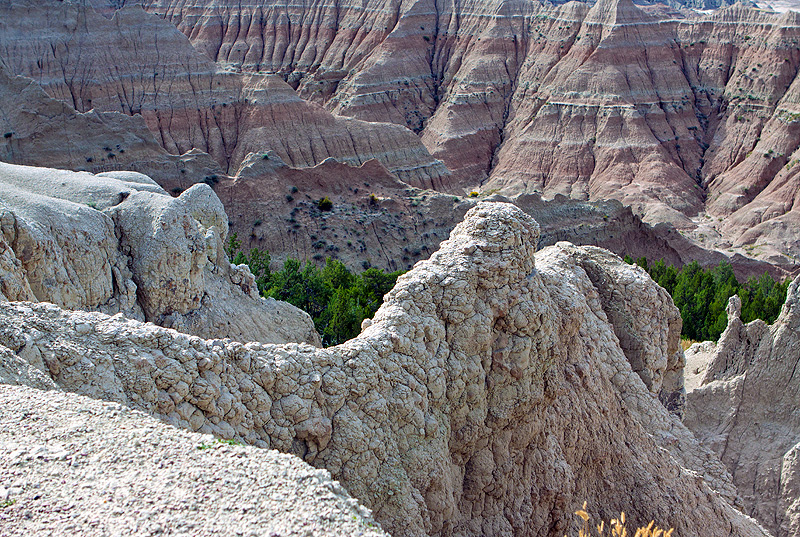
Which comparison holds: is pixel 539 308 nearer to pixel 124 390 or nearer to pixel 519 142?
pixel 124 390

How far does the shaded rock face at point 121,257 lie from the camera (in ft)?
46.3

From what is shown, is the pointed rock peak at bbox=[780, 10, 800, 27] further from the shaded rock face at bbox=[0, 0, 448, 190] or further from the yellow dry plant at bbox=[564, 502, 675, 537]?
the yellow dry plant at bbox=[564, 502, 675, 537]

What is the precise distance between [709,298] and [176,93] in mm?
45945

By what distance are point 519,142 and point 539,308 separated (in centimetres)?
7097

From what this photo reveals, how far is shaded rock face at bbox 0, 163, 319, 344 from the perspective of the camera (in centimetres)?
1412

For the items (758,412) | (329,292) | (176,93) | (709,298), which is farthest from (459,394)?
(176,93)

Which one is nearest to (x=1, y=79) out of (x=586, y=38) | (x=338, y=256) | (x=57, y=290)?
(x=338, y=256)

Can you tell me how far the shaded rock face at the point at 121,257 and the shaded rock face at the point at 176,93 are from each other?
41935mm

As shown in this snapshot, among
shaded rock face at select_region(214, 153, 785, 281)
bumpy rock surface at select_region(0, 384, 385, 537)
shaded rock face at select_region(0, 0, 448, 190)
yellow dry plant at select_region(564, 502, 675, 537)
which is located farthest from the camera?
shaded rock face at select_region(0, 0, 448, 190)

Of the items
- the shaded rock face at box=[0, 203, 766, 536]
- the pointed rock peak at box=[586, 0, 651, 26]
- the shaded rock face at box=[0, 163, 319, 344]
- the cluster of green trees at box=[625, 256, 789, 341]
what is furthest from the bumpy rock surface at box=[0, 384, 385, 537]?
the pointed rock peak at box=[586, 0, 651, 26]

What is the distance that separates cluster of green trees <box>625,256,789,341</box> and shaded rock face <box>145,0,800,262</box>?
1816cm

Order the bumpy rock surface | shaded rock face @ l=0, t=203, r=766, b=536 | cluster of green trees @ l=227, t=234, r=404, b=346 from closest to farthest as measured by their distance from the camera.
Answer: the bumpy rock surface → shaded rock face @ l=0, t=203, r=766, b=536 → cluster of green trees @ l=227, t=234, r=404, b=346

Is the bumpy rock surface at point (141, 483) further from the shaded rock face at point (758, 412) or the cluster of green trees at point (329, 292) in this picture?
the cluster of green trees at point (329, 292)

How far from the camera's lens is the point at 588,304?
13.2 meters
